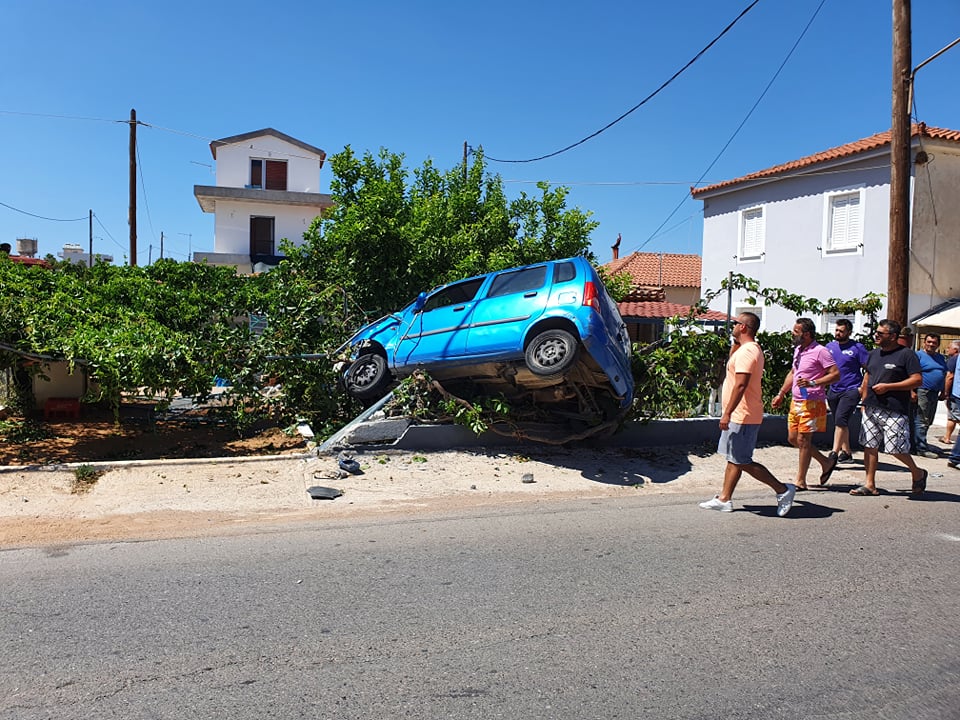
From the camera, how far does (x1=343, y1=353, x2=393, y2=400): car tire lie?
10148 millimetres

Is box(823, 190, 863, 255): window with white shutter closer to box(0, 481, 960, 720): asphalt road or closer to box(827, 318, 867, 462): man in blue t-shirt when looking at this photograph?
box(827, 318, 867, 462): man in blue t-shirt

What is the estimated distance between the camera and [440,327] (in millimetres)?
9352

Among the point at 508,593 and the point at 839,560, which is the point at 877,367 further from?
the point at 508,593

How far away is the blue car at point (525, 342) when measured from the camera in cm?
794

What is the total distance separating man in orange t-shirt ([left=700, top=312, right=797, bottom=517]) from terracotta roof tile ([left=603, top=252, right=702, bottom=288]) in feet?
84.5

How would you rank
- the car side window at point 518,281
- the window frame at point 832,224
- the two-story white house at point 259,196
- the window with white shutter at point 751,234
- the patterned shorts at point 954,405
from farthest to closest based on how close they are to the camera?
1. the two-story white house at point 259,196
2. the window with white shutter at point 751,234
3. the window frame at point 832,224
4. the patterned shorts at point 954,405
5. the car side window at point 518,281

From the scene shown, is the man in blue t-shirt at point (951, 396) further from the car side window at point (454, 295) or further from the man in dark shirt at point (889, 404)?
the car side window at point (454, 295)

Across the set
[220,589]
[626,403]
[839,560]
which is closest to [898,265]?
[626,403]

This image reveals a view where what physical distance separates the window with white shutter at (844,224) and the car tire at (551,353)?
1372cm

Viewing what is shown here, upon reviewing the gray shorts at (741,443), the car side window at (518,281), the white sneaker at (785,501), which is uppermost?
the car side window at (518,281)

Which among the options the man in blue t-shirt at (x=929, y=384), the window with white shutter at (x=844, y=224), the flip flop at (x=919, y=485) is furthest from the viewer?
the window with white shutter at (x=844, y=224)

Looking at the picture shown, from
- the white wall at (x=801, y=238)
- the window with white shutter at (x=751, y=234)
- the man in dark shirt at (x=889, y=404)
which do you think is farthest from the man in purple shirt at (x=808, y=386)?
the window with white shutter at (x=751, y=234)

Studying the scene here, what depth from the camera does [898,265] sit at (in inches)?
441

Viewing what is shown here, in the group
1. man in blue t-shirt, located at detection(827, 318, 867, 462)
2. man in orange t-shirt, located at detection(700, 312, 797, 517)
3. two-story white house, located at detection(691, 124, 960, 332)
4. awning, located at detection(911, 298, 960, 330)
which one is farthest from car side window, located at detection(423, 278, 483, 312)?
awning, located at detection(911, 298, 960, 330)
